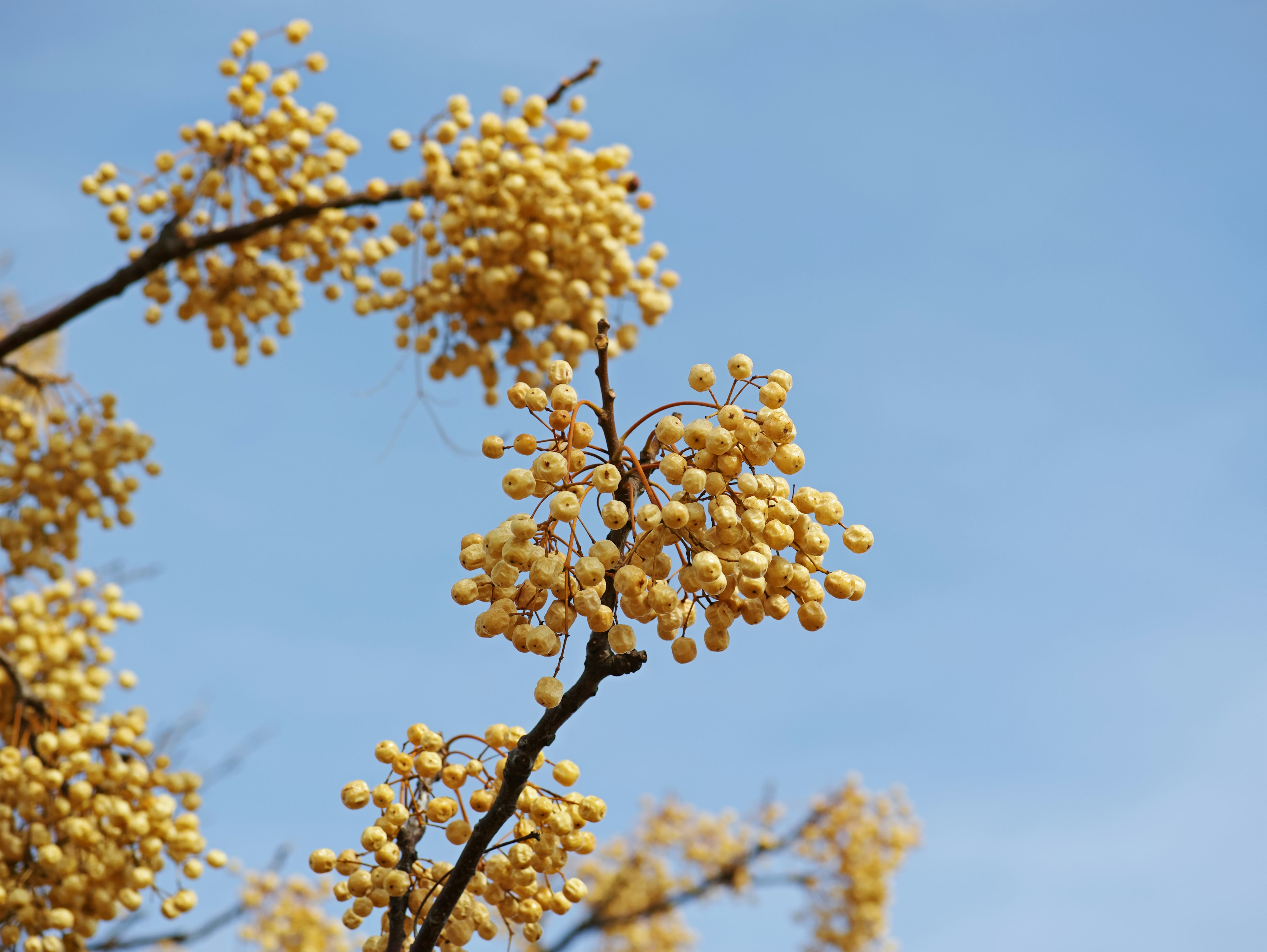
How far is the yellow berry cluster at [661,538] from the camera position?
6.95 feet

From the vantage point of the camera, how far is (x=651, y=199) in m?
5.40

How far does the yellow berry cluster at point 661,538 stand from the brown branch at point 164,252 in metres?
3.48

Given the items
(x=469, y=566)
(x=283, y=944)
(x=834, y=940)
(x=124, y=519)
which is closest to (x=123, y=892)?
(x=124, y=519)

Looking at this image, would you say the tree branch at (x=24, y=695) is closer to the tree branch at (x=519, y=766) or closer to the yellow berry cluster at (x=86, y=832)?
the yellow berry cluster at (x=86, y=832)

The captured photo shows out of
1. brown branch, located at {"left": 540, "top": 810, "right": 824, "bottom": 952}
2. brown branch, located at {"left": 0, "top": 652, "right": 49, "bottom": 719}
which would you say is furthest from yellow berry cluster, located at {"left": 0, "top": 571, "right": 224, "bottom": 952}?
brown branch, located at {"left": 540, "top": 810, "right": 824, "bottom": 952}

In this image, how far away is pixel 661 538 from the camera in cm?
215

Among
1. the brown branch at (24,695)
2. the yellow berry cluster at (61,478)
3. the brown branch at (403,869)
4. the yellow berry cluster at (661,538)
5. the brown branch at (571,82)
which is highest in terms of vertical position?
the brown branch at (571,82)

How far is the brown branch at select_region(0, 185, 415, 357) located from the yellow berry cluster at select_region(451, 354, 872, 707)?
348cm

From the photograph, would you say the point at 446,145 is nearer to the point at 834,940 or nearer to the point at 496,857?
the point at 496,857

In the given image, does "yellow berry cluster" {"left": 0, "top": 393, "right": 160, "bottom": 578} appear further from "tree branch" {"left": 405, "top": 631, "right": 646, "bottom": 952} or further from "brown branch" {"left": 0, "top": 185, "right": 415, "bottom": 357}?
"tree branch" {"left": 405, "top": 631, "right": 646, "bottom": 952}

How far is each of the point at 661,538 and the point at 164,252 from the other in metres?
4.13

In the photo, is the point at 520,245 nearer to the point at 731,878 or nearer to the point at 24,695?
the point at 24,695

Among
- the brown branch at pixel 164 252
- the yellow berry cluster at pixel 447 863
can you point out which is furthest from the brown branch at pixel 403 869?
the brown branch at pixel 164 252

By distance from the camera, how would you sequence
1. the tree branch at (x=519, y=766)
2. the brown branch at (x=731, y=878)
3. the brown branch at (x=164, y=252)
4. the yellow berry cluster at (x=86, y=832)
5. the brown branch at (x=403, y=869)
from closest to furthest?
the tree branch at (x=519, y=766) → the brown branch at (x=403, y=869) → the yellow berry cluster at (x=86, y=832) → the brown branch at (x=164, y=252) → the brown branch at (x=731, y=878)
